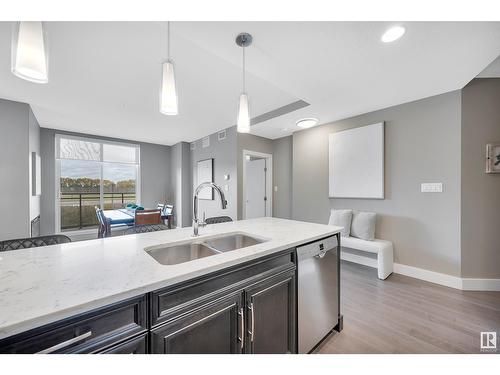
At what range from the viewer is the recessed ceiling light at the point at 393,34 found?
1.50 meters

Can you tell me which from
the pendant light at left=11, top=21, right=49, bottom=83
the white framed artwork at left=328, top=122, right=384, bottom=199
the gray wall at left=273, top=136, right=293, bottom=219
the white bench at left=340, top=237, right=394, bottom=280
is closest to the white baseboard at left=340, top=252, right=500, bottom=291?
the white bench at left=340, top=237, right=394, bottom=280

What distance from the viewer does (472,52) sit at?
1.76 metres

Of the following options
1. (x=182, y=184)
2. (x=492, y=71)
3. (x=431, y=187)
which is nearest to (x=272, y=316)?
(x=431, y=187)

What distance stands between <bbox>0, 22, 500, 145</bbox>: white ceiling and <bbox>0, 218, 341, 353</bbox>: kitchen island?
1588 millimetres

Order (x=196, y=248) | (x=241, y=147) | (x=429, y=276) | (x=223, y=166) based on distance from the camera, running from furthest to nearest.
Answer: (x=223, y=166), (x=241, y=147), (x=429, y=276), (x=196, y=248)

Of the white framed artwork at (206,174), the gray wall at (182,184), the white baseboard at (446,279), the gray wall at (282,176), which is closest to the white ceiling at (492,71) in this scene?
the white baseboard at (446,279)

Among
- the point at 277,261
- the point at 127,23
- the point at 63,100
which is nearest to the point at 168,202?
the point at 63,100

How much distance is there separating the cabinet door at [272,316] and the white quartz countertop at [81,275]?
0.21 m

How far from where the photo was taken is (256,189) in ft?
17.0

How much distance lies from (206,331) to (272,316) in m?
0.45

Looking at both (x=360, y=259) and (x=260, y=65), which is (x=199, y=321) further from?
(x=360, y=259)

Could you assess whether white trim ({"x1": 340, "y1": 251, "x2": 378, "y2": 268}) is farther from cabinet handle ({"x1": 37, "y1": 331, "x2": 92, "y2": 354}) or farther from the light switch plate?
cabinet handle ({"x1": 37, "y1": 331, "x2": 92, "y2": 354})

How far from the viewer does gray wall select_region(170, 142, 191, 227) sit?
19.4 ft

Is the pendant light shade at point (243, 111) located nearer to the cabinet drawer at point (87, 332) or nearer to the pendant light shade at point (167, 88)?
the pendant light shade at point (167, 88)
